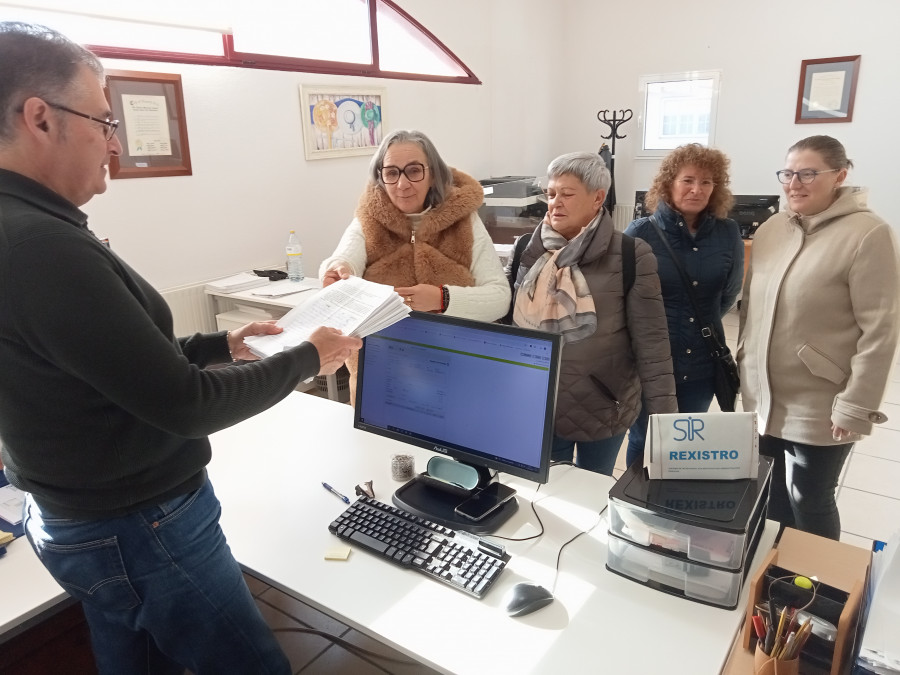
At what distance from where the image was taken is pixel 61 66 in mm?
882

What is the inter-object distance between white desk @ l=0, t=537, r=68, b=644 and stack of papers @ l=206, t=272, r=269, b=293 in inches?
81.0

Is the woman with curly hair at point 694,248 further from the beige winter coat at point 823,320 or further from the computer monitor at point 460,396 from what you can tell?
the computer monitor at point 460,396

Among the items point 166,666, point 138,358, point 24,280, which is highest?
point 24,280

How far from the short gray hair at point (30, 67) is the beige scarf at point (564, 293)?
1.22 metres

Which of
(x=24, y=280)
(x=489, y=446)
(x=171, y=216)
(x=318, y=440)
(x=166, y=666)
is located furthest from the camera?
(x=171, y=216)

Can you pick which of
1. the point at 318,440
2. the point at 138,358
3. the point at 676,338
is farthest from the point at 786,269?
the point at 138,358

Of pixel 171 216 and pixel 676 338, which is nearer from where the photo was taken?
pixel 676 338

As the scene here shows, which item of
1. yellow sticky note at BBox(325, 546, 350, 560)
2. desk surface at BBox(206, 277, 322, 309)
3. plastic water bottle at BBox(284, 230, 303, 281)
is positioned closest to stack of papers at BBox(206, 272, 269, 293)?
desk surface at BBox(206, 277, 322, 309)

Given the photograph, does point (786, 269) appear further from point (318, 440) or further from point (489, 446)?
point (318, 440)

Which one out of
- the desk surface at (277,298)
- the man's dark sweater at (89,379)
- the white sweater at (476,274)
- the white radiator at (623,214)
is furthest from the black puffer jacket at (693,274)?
the white radiator at (623,214)

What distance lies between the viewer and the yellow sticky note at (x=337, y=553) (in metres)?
1.26

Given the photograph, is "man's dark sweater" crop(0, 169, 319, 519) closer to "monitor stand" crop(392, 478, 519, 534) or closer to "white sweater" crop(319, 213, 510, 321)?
"monitor stand" crop(392, 478, 519, 534)

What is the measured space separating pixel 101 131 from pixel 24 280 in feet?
0.87

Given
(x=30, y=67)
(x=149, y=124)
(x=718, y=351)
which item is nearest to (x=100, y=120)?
(x=30, y=67)
